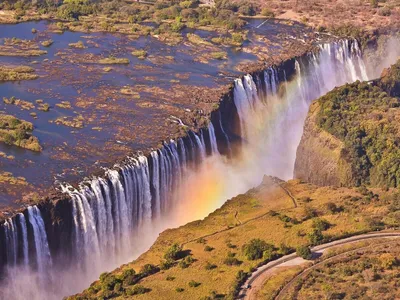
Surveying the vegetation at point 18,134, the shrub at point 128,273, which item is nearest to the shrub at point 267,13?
the vegetation at point 18,134

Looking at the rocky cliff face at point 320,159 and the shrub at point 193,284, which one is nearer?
the shrub at point 193,284

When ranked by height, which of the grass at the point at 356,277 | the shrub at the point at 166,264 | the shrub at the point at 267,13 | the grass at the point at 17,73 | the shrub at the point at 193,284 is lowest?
the grass at the point at 356,277

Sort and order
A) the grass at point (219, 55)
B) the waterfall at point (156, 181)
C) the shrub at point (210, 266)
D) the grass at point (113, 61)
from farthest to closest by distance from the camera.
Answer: the grass at point (219, 55) < the grass at point (113, 61) < the waterfall at point (156, 181) < the shrub at point (210, 266)

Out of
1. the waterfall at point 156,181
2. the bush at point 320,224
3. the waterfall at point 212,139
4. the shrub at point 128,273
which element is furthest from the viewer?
the waterfall at point 212,139

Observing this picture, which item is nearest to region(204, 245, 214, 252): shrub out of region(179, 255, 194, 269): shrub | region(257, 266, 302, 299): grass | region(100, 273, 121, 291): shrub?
region(179, 255, 194, 269): shrub

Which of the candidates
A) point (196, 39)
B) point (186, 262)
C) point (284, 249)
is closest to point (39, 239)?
point (186, 262)

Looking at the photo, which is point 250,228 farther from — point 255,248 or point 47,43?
point 47,43

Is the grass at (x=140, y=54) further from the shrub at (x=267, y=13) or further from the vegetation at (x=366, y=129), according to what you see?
the shrub at (x=267, y=13)

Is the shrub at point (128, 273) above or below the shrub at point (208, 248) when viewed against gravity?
above
